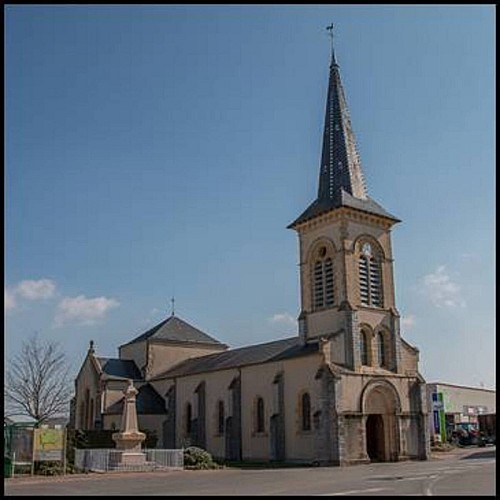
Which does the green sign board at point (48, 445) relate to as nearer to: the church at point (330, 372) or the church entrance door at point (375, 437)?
the church at point (330, 372)

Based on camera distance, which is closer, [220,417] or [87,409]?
[220,417]

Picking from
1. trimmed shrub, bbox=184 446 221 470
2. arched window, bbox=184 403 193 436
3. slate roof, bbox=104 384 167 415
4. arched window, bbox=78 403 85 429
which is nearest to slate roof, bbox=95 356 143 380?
slate roof, bbox=104 384 167 415

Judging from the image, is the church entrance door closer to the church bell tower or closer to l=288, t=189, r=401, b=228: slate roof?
the church bell tower

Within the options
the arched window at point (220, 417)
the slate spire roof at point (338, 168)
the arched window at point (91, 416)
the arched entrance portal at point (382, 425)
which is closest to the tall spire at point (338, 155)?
the slate spire roof at point (338, 168)

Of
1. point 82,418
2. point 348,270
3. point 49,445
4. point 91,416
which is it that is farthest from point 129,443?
point 82,418

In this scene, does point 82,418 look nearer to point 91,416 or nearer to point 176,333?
point 91,416

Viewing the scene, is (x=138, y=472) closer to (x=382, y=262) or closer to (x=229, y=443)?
(x=229, y=443)

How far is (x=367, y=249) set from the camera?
39625 millimetres

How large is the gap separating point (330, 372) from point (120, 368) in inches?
863

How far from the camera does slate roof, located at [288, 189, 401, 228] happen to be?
3931 cm

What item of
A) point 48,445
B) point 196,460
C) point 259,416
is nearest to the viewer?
point 48,445

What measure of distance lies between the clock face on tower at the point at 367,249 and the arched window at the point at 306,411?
8828mm

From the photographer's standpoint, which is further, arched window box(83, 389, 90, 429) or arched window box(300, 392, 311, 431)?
arched window box(83, 389, 90, 429)

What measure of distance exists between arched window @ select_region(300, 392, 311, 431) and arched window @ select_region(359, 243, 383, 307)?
6.16 meters
